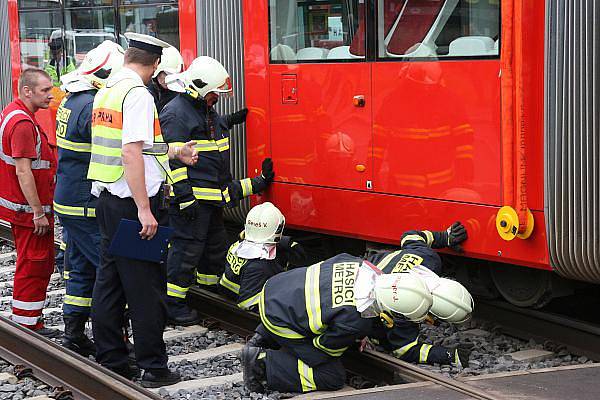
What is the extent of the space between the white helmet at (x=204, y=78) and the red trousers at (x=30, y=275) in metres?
1.36

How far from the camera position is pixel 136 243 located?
539 centimetres

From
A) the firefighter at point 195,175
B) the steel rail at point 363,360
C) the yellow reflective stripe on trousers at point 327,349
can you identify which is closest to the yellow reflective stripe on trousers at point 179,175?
the firefighter at point 195,175

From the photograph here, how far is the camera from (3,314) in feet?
24.2

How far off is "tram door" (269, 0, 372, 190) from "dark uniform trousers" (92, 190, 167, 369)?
74.0 inches

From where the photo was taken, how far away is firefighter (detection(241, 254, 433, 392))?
500cm

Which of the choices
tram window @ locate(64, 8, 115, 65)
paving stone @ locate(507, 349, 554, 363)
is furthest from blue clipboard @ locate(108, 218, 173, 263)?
tram window @ locate(64, 8, 115, 65)

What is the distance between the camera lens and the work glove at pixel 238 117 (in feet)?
26.2

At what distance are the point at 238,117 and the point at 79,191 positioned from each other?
198cm

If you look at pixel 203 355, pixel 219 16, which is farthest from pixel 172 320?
pixel 219 16

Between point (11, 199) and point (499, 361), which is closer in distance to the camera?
point (499, 361)

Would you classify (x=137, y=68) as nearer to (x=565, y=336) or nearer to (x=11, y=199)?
(x=11, y=199)

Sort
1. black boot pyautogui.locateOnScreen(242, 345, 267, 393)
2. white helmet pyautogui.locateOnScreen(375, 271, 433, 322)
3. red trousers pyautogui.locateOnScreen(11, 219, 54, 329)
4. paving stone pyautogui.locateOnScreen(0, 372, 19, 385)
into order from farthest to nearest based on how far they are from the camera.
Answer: red trousers pyautogui.locateOnScreen(11, 219, 54, 329) → paving stone pyautogui.locateOnScreen(0, 372, 19, 385) → black boot pyautogui.locateOnScreen(242, 345, 267, 393) → white helmet pyautogui.locateOnScreen(375, 271, 433, 322)

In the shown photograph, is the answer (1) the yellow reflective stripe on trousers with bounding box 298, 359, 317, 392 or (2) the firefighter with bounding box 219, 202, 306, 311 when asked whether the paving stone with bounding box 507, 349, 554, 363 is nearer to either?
(1) the yellow reflective stripe on trousers with bounding box 298, 359, 317, 392

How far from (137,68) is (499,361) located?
8.79ft
